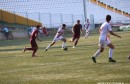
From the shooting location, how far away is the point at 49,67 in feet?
47.1

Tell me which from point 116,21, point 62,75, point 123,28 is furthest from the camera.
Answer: point 116,21

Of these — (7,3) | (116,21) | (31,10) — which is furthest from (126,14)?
(7,3)

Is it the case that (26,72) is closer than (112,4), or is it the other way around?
(26,72)

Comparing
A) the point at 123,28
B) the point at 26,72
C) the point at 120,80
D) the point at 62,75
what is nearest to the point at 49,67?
the point at 26,72

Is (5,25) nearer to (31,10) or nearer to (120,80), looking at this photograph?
(31,10)

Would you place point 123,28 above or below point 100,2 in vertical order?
below

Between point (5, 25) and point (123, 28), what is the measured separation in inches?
714

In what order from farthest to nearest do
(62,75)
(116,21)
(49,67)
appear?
(116,21) < (49,67) < (62,75)

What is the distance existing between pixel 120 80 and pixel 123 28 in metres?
48.9

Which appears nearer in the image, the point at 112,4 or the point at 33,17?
the point at 33,17

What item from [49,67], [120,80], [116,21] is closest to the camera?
[120,80]

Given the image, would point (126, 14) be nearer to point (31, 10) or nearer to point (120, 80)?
point (31, 10)

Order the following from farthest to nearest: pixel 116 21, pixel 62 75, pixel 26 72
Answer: pixel 116 21 < pixel 26 72 < pixel 62 75

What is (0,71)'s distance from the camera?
14.0 meters
